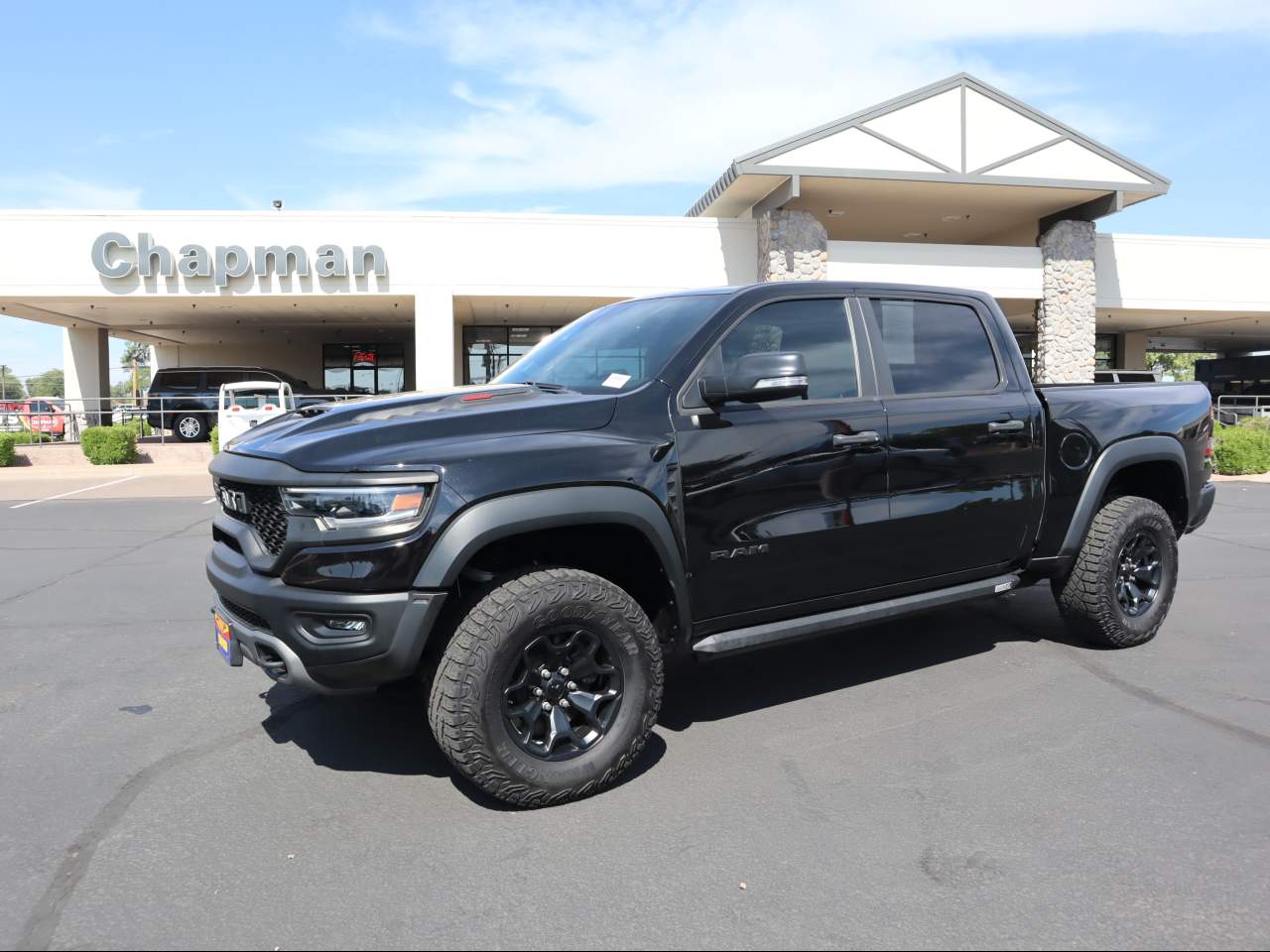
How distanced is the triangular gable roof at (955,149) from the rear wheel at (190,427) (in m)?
14.4

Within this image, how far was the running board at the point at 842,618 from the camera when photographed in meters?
3.65

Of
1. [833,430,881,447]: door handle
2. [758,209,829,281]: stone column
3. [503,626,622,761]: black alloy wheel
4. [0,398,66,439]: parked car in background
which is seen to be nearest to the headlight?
[503,626,622,761]: black alloy wheel

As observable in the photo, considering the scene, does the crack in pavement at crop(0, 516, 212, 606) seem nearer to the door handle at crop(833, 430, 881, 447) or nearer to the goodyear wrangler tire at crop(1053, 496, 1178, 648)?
the door handle at crop(833, 430, 881, 447)

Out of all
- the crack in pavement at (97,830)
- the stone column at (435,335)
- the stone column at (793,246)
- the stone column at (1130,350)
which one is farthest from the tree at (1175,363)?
the crack in pavement at (97,830)

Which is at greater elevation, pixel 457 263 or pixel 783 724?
pixel 457 263

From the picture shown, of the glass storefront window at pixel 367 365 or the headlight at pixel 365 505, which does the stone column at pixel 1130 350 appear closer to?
the glass storefront window at pixel 367 365

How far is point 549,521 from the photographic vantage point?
3188 mm

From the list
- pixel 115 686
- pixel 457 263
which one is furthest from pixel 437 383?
pixel 115 686

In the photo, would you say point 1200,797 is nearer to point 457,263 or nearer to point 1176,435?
point 1176,435

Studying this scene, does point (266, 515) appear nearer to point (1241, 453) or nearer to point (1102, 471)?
point (1102, 471)

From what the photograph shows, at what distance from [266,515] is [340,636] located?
554 millimetres

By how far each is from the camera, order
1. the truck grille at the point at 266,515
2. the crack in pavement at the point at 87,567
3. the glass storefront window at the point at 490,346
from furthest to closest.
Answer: the glass storefront window at the point at 490,346
the crack in pavement at the point at 87,567
the truck grille at the point at 266,515

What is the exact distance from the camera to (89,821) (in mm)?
3209

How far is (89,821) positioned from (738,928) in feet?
7.48
